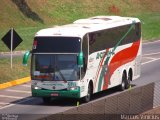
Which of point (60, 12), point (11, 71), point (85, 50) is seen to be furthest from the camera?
point (60, 12)

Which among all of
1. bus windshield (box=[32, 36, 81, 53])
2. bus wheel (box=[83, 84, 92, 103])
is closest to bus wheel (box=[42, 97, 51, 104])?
bus wheel (box=[83, 84, 92, 103])

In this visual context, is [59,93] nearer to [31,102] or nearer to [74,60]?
[74,60]

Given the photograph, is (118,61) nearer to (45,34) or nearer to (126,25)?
(126,25)

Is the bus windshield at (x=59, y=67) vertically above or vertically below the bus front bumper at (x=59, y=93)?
above

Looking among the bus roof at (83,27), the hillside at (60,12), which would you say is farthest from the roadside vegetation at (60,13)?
the bus roof at (83,27)

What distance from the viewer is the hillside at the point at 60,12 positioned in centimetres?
5591

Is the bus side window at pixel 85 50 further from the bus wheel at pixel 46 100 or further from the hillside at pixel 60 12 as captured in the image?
the hillside at pixel 60 12

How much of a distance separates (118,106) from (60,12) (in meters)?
44.3

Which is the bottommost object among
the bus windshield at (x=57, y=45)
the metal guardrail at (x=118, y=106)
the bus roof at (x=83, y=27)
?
the metal guardrail at (x=118, y=106)

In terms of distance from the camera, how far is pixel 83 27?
2956 cm

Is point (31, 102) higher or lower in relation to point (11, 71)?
lower

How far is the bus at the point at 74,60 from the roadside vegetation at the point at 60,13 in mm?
16387

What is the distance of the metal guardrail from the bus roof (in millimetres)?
4818

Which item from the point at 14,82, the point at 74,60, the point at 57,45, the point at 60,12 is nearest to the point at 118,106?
the point at 74,60
